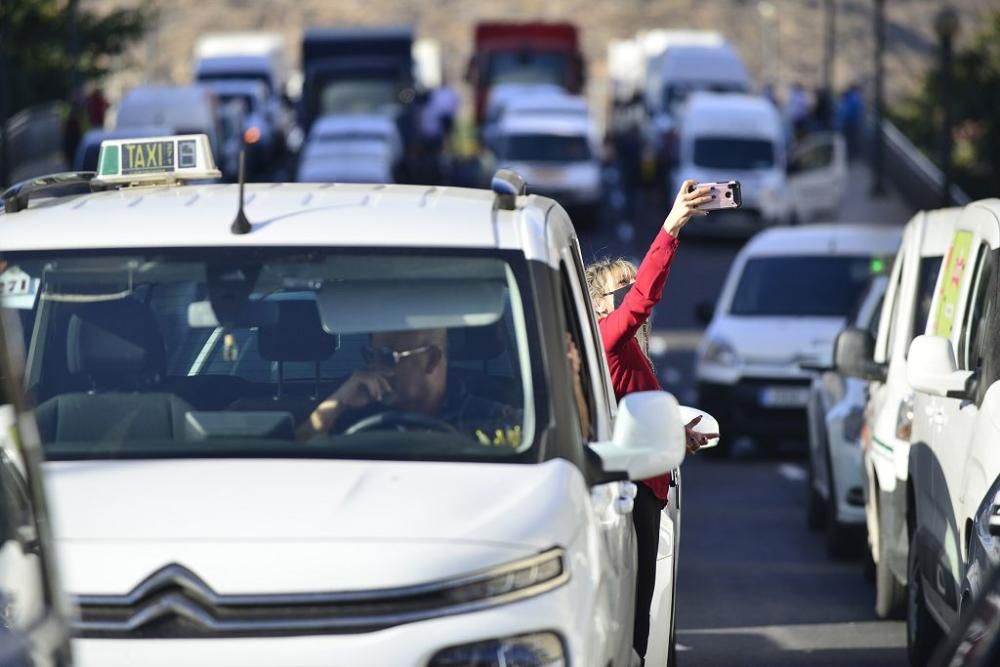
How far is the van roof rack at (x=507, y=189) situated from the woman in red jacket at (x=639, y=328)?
0.96 metres

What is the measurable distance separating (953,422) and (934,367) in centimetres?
62

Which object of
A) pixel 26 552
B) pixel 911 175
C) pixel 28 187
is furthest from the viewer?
pixel 911 175

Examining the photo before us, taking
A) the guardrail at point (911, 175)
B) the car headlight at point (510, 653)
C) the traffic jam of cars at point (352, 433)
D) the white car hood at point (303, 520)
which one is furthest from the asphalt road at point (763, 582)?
the guardrail at point (911, 175)

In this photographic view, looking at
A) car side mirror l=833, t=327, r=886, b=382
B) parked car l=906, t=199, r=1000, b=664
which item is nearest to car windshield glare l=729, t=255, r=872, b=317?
car side mirror l=833, t=327, r=886, b=382

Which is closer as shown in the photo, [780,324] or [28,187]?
[28,187]

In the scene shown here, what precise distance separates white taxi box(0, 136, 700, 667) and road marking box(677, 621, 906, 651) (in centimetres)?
400

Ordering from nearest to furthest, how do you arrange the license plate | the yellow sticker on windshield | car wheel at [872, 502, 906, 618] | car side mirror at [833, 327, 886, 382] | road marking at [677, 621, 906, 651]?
the yellow sticker on windshield
road marking at [677, 621, 906, 651]
car wheel at [872, 502, 906, 618]
car side mirror at [833, 327, 886, 382]
the license plate

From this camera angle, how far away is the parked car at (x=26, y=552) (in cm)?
436

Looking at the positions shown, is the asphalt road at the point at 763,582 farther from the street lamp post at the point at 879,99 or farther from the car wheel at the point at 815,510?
the street lamp post at the point at 879,99

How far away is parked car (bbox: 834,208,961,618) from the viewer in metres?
10.9

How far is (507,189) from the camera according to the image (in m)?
6.74

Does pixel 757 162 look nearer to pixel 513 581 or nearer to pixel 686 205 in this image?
pixel 686 205

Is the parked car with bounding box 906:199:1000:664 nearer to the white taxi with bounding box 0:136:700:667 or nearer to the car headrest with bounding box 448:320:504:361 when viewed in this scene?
the white taxi with bounding box 0:136:700:667

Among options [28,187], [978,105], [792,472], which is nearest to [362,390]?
[28,187]
